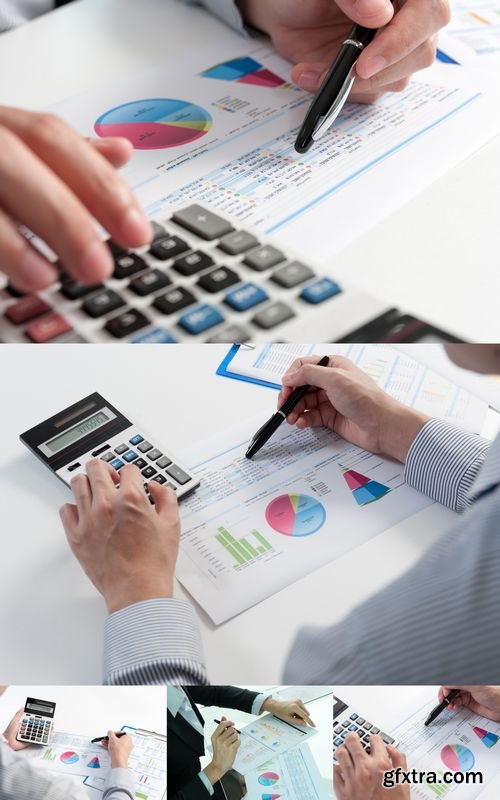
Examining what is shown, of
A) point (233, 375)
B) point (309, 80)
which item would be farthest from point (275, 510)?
point (309, 80)

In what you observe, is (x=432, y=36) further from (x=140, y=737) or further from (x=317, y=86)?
(x=140, y=737)

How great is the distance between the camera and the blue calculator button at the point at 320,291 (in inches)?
7.0

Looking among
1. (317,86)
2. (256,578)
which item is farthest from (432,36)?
(256,578)

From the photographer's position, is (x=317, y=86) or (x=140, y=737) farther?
(x=140, y=737)

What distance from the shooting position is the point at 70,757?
45 cm

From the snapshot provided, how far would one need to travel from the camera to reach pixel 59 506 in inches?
20.3

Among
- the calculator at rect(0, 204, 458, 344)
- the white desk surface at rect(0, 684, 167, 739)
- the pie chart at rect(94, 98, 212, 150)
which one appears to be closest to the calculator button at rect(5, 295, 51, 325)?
the calculator at rect(0, 204, 458, 344)

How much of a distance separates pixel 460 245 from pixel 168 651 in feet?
0.90

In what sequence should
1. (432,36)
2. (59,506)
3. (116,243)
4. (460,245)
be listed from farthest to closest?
1. (59,506)
2. (432,36)
3. (460,245)
4. (116,243)

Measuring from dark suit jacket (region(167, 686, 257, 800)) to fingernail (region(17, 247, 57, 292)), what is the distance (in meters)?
0.34

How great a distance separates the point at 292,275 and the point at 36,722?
0.36m

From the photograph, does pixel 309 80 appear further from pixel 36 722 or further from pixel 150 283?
pixel 36 722

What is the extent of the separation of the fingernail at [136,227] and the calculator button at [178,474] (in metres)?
0.36

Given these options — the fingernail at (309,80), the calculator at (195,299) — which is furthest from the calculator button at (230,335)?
the fingernail at (309,80)
